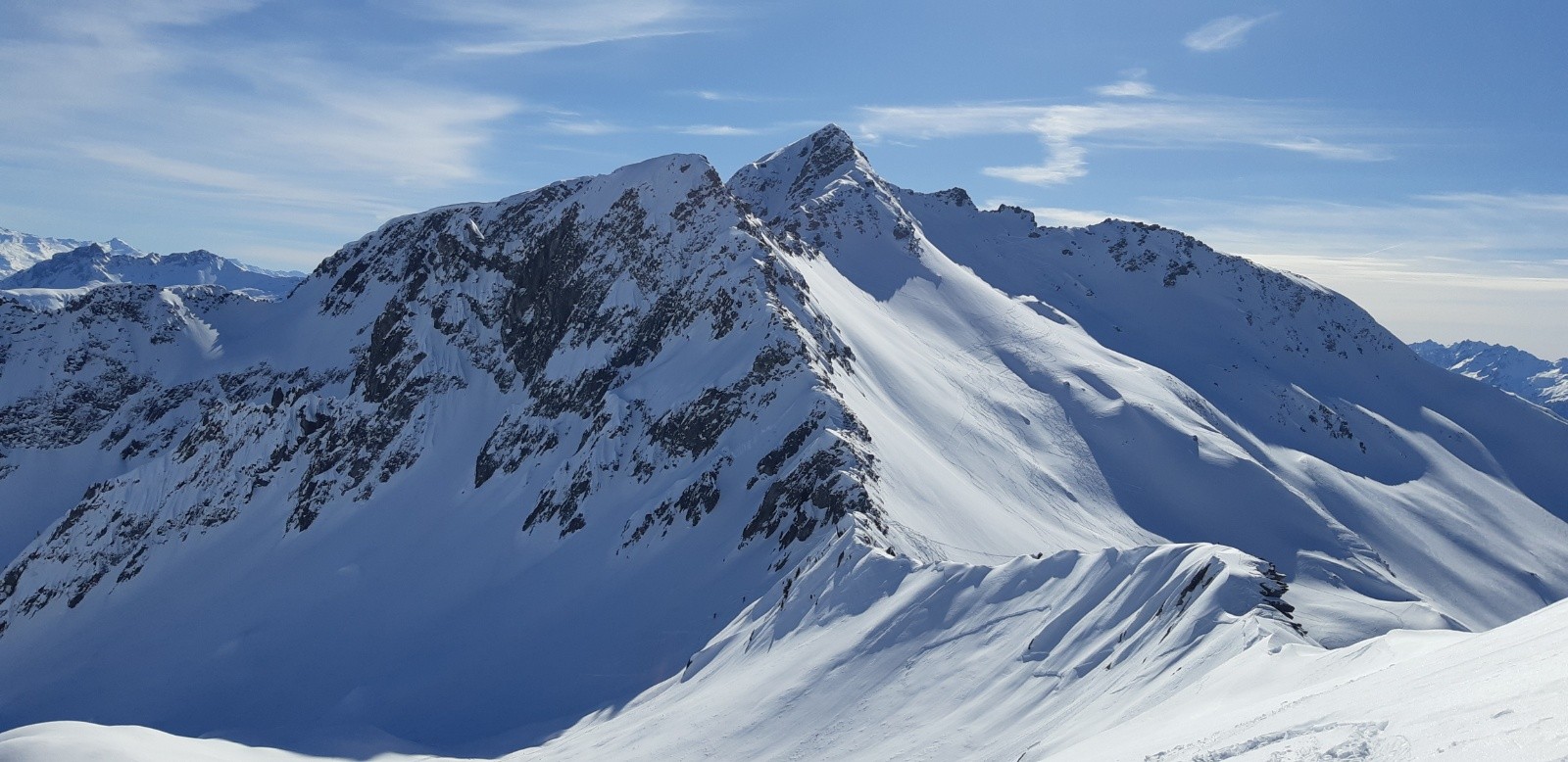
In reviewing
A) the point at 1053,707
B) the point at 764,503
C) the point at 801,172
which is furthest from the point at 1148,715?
the point at 801,172

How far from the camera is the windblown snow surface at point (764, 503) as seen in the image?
37281 mm

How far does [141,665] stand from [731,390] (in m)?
56.7

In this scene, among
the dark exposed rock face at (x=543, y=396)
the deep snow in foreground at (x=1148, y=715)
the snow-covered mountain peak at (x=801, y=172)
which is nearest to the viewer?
the deep snow in foreground at (x=1148, y=715)

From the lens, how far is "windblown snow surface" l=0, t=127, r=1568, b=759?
1468 inches

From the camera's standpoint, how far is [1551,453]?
148m

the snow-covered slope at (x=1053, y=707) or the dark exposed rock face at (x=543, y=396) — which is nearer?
the snow-covered slope at (x=1053, y=707)

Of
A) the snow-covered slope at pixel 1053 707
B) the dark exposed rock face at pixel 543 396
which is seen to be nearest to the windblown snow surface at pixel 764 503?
the snow-covered slope at pixel 1053 707

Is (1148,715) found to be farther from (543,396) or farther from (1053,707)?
(543,396)

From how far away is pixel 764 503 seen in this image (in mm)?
65375

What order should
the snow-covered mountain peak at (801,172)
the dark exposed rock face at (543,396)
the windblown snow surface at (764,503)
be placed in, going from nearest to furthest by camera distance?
the windblown snow surface at (764,503) → the dark exposed rock face at (543,396) → the snow-covered mountain peak at (801,172)

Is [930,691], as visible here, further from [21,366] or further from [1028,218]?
[21,366]

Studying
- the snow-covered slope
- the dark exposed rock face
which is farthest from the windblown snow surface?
the dark exposed rock face

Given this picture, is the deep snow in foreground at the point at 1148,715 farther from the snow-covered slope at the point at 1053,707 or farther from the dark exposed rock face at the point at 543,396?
the dark exposed rock face at the point at 543,396

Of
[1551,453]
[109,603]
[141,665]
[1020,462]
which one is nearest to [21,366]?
[109,603]
